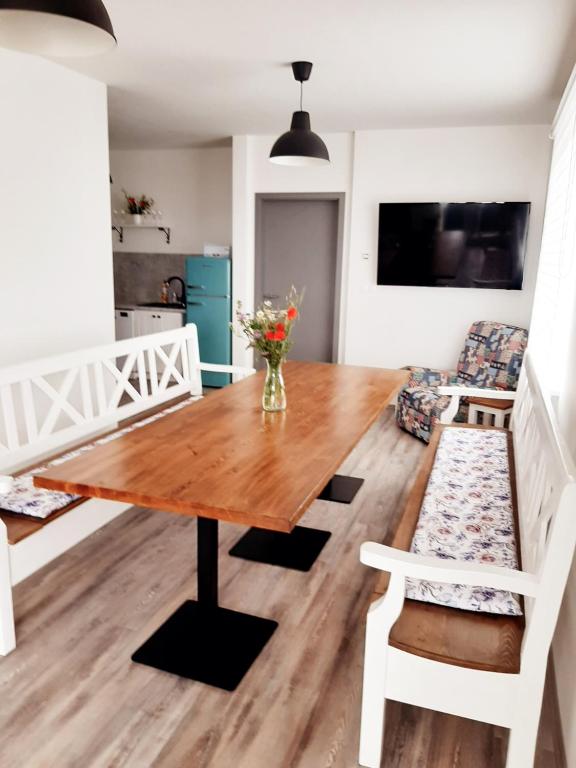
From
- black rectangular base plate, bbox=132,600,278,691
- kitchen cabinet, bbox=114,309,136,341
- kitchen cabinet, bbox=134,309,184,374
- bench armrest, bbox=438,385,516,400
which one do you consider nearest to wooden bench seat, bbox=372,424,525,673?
black rectangular base plate, bbox=132,600,278,691

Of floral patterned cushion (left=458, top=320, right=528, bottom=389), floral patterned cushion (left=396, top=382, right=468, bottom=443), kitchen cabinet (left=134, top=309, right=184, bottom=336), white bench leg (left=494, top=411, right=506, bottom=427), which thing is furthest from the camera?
kitchen cabinet (left=134, top=309, right=184, bottom=336)

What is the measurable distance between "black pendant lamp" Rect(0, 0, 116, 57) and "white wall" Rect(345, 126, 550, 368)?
4.07 m

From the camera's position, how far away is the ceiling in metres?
2.84

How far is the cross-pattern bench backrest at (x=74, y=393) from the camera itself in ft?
8.71

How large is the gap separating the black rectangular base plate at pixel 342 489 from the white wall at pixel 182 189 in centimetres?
373

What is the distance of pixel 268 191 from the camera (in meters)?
6.01

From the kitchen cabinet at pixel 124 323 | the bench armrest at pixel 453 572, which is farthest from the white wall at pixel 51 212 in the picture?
the bench armrest at pixel 453 572

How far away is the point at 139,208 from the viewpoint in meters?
6.93

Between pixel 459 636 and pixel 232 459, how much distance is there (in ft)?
3.01

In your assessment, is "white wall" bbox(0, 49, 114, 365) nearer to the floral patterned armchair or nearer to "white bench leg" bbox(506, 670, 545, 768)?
the floral patterned armchair

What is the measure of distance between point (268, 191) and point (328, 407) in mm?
3738

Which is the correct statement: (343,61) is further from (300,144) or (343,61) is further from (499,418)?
(499,418)

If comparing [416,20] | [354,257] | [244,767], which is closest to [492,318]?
[354,257]

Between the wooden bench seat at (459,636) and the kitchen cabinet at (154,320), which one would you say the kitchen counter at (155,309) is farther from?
the wooden bench seat at (459,636)
